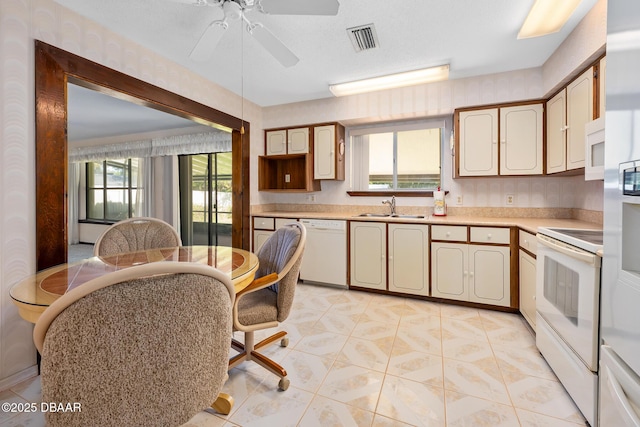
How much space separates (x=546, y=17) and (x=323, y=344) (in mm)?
2764

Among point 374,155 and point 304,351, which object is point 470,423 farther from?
point 374,155

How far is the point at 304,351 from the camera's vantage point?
2014 mm

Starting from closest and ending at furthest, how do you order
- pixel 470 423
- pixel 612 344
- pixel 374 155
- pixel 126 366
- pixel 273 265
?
1. pixel 126 366
2. pixel 612 344
3. pixel 470 423
4. pixel 273 265
5. pixel 374 155

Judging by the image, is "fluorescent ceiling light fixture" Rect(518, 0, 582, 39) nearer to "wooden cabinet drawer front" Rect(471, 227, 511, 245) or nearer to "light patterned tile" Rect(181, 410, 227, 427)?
"wooden cabinet drawer front" Rect(471, 227, 511, 245)

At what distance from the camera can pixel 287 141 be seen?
12.6 ft

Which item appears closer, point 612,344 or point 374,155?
point 612,344

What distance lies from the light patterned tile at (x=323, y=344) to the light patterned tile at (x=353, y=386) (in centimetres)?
16

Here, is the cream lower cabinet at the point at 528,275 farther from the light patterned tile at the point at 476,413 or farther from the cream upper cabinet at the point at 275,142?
the cream upper cabinet at the point at 275,142

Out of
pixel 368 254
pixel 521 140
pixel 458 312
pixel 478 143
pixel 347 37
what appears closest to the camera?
pixel 347 37

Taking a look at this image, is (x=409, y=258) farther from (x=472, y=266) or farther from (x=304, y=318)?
(x=304, y=318)

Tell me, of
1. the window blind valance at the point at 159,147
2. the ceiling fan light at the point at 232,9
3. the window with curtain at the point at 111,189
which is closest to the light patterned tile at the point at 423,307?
the ceiling fan light at the point at 232,9

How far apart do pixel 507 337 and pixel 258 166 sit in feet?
10.8

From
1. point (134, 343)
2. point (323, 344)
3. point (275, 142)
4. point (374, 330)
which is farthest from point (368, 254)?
point (134, 343)

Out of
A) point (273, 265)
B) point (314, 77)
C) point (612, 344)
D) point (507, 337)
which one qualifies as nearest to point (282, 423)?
point (273, 265)
